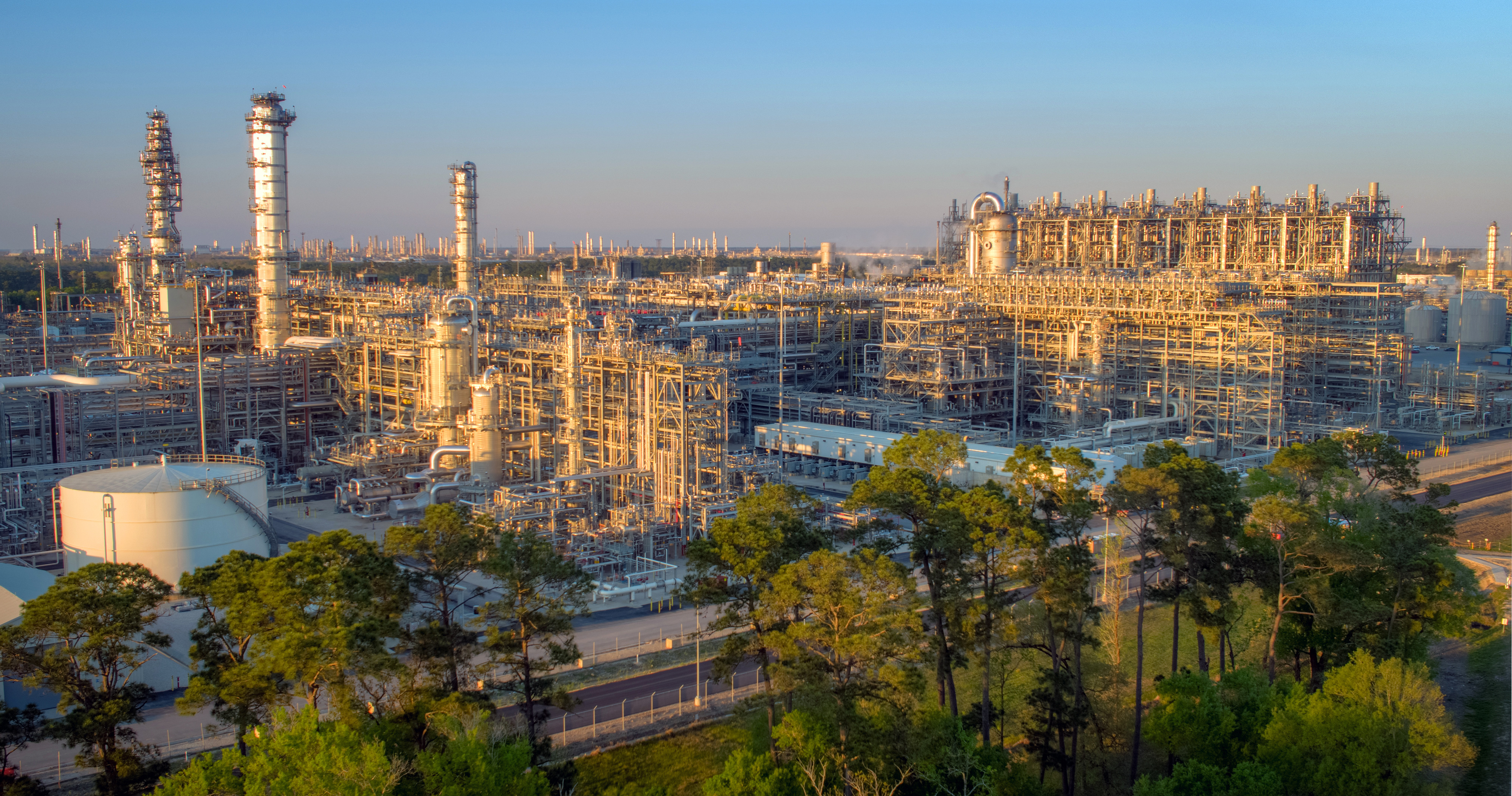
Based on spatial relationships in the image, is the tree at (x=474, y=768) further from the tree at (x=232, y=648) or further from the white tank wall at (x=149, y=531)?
the white tank wall at (x=149, y=531)

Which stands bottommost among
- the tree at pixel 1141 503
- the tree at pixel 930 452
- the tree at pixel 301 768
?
the tree at pixel 301 768

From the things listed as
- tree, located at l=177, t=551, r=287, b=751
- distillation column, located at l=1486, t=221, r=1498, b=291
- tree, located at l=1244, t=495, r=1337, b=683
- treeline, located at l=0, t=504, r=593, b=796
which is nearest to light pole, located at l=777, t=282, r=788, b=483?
tree, located at l=1244, t=495, r=1337, b=683

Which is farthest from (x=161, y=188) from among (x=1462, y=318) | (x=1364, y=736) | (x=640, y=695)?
(x=1462, y=318)

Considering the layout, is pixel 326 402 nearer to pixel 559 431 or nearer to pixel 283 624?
pixel 559 431

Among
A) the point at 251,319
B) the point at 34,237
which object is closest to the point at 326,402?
the point at 251,319

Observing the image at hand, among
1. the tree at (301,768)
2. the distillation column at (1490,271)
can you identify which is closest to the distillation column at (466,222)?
the tree at (301,768)
